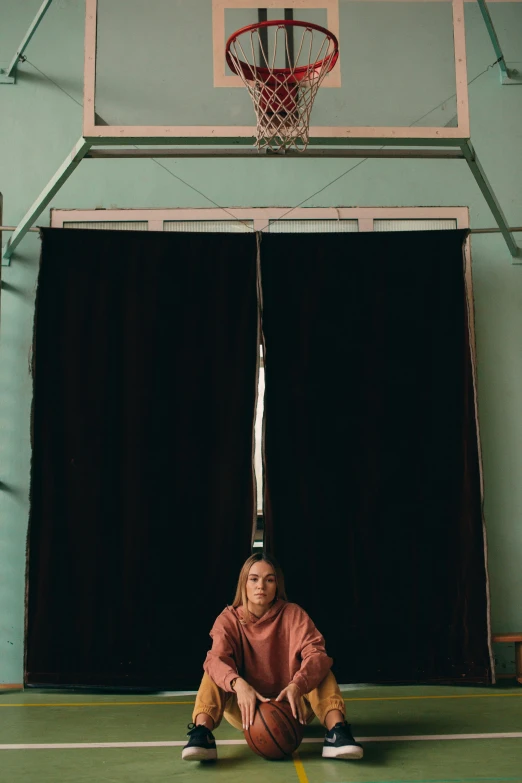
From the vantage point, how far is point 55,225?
5887mm

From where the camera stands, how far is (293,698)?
3.70 meters

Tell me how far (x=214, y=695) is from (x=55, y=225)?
3.55 m

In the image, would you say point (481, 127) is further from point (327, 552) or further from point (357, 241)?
point (327, 552)

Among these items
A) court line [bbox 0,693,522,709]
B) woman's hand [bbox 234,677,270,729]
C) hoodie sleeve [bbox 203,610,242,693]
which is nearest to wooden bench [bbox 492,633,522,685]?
court line [bbox 0,693,522,709]

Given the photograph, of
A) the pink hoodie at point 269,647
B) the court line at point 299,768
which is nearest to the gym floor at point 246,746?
the court line at point 299,768

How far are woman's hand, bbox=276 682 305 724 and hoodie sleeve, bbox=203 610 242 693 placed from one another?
24cm

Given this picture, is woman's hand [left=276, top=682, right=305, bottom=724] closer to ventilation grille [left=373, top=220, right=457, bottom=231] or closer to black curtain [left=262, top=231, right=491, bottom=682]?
black curtain [left=262, top=231, right=491, bottom=682]

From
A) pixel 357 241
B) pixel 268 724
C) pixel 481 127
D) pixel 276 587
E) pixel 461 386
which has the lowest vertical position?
pixel 268 724

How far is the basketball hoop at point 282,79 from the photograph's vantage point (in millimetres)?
4305

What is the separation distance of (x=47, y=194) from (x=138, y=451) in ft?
5.72

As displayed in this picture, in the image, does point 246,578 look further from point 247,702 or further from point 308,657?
point 247,702

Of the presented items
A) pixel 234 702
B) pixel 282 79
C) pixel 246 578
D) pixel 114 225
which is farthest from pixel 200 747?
pixel 114 225

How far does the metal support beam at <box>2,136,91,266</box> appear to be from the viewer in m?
4.50

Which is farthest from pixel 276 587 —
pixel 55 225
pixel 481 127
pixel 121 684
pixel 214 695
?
pixel 481 127
